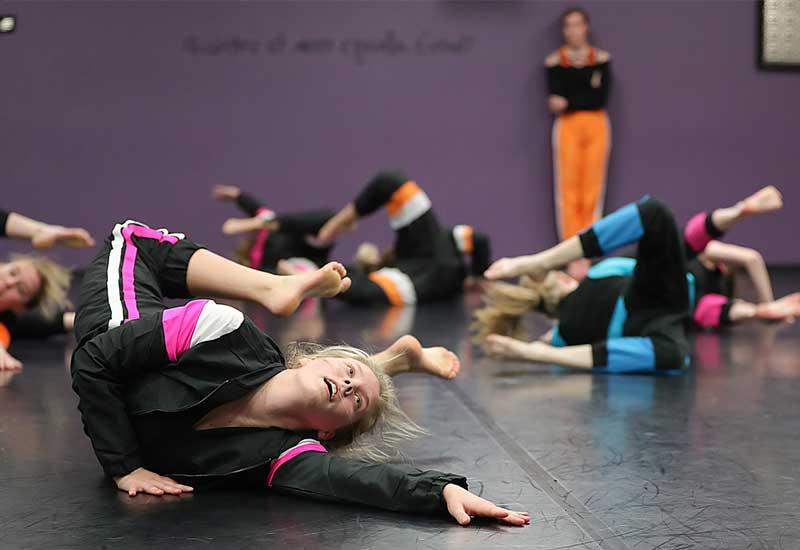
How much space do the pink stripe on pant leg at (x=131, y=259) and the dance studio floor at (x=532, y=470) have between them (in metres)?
0.35

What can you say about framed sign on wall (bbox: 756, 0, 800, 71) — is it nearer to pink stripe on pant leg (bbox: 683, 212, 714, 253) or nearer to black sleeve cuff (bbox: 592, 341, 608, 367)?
pink stripe on pant leg (bbox: 683, 212, 714, 253)

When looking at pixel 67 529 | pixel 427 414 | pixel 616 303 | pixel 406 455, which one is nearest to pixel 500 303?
pixel 616 303

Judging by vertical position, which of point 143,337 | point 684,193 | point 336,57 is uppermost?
point 336,57

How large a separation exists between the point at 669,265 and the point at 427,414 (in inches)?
40.4

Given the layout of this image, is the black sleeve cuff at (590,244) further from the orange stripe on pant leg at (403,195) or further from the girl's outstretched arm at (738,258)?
the orange stripe on pant leg at (403,195)

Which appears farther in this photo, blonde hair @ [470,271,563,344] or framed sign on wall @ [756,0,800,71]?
framed sign on wall @ [756,0,800,71]

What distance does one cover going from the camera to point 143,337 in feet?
6.62

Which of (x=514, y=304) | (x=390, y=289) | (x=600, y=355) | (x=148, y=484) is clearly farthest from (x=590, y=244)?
(x=390, y=289)

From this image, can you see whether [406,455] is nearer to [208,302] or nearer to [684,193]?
[208,302]

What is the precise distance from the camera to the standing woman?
21.7 feet

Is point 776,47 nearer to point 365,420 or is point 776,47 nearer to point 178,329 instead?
point 365,420

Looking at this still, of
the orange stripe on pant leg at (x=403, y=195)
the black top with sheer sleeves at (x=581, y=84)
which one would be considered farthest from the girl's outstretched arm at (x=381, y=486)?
the black top with sheer sleeves at (x=581, y=84)

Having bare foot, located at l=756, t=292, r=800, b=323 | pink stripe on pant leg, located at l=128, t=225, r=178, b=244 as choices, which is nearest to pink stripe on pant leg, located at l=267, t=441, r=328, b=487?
pink stripe on pant leg, located at l=128, t=225, r=178, b=244

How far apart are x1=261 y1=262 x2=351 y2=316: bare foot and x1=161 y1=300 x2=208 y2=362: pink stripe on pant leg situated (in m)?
0.28
